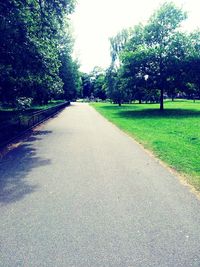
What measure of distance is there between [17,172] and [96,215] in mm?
3631

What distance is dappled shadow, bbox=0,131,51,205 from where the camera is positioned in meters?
5.91

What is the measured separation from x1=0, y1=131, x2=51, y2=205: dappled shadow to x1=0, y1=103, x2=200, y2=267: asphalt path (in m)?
0.02

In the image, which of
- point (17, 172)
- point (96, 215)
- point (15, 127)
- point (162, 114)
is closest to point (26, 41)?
point (15, 127)

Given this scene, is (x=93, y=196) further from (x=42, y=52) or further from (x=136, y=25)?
(x=136, y=25)

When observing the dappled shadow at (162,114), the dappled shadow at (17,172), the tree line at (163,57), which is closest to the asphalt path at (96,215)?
the dappled shadow at (17,172)

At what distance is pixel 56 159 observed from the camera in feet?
31.1

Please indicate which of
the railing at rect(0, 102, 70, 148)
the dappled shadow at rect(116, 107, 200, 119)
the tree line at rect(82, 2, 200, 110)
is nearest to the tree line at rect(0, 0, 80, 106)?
the railing at rect(0, 102, 70, 148)

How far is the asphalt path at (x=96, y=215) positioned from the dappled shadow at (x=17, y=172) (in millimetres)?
22

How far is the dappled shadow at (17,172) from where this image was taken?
19.4 ft

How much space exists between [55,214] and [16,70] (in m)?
10.9

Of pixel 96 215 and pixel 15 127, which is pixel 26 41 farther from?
pixel 96 215

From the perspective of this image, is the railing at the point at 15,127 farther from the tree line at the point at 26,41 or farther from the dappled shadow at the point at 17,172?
the tree line at the point at 26,41

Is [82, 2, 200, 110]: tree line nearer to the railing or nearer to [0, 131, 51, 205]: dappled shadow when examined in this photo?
the railing

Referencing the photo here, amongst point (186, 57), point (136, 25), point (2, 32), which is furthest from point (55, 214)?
point (136, 25)
